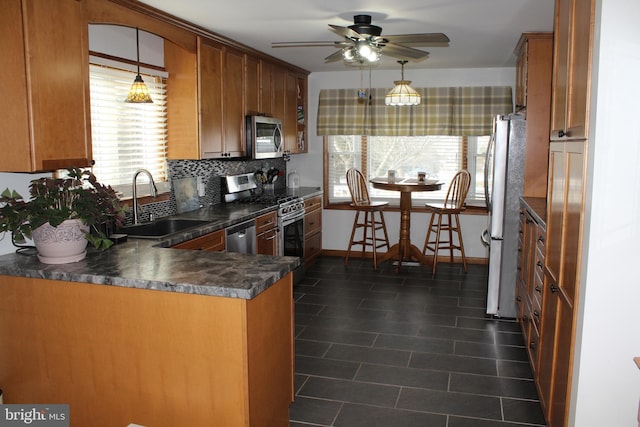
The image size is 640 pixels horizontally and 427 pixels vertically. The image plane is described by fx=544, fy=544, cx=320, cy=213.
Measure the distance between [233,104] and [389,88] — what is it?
97.0 inches

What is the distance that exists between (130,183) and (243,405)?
7.67 ft

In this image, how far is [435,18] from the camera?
3787 mm

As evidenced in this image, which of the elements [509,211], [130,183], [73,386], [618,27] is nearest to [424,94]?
[509,211]

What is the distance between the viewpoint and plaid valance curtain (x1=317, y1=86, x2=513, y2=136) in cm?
623

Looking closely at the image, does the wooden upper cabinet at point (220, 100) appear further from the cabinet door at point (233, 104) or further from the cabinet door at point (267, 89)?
the cabinet door at point (267, 89)

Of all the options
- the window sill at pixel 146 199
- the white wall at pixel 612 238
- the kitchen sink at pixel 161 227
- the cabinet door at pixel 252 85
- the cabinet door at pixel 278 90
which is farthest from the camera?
the cabinet door at pixel 278 90

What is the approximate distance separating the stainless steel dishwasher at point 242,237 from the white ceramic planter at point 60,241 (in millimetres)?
1618

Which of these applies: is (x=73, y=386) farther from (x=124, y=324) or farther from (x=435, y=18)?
(x=435, y=18)

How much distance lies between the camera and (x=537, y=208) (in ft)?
12.1

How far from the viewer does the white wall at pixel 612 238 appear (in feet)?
6.02

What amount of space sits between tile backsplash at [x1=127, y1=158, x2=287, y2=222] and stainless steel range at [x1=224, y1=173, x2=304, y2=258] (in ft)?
0.29

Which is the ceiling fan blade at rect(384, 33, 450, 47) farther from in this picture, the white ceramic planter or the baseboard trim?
the baseboard trim

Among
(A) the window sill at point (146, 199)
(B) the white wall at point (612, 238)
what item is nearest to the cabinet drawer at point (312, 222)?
(A) the window sill at point (146, 199)

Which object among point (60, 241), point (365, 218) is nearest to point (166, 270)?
point (60, 241)
